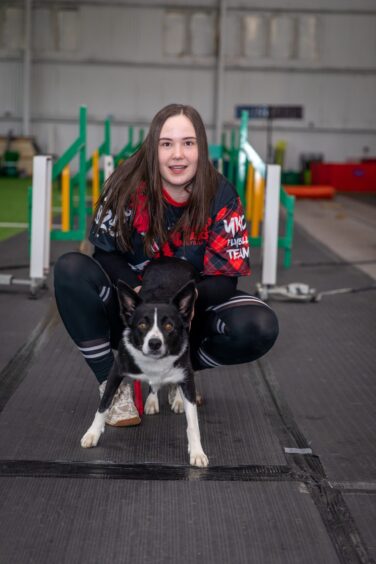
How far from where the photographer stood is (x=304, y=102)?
1786 cm

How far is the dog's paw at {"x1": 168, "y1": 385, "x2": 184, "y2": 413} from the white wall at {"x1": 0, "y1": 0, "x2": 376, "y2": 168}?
15.1 m

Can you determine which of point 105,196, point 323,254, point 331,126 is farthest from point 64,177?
point 331,126

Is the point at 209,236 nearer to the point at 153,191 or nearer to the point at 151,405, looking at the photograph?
the point at 153,191

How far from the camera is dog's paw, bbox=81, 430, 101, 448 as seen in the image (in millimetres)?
2488

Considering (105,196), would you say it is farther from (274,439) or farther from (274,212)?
(274,212)

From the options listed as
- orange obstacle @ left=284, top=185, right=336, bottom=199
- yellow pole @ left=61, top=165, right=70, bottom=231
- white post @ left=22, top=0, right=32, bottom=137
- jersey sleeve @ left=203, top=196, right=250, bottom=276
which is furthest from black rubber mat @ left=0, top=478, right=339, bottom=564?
white post @ left=22, top=0, right=32, bottom=137

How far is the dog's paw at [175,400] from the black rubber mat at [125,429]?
1.3 inches

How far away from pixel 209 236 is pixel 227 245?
2.7 inches

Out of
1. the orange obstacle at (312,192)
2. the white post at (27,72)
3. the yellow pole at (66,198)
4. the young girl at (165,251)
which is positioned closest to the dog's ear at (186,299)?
the young girl at (165,251)

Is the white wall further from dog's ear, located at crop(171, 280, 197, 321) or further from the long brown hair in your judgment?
dog's ear, located at crop(171, 280, 197, 321)

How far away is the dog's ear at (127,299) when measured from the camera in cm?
234

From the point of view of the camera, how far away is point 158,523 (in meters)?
2.00

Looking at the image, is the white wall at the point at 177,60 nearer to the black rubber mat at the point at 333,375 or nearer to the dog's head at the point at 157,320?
the black rubber mat at the point at 333,375

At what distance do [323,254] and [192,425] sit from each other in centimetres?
502
